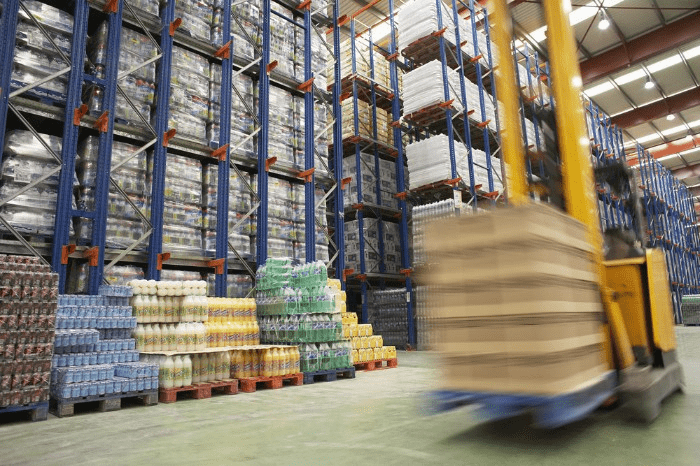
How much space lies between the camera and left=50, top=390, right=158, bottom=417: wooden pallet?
4.50 metres

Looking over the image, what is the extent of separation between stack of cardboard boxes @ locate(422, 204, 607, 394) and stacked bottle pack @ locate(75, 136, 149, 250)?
4971 millimetres

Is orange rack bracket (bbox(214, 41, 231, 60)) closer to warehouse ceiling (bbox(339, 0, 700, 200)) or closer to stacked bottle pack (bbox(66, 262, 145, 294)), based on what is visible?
stacked bottle pack (bbox(66, 262, 145, 294))

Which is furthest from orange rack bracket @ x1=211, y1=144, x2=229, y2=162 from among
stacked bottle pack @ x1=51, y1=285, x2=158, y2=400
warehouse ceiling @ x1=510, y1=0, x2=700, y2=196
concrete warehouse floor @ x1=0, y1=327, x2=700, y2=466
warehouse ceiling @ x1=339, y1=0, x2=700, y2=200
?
warehouse ceiling @ x1=510, y1=0, x2=700, y2=196

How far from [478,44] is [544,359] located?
42.9ft

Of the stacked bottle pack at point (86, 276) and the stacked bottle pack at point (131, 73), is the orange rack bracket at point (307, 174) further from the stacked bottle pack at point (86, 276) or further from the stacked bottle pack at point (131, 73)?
the stacked bottle pack at point (86, 276)

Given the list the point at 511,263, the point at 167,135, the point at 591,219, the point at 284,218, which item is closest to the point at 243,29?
the point at 167,135

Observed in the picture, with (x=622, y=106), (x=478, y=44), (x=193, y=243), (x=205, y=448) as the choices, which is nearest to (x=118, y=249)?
(x=193, y=243)

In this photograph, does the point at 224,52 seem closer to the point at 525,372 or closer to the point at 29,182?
the point at 29,182

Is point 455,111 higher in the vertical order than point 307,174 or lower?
higher

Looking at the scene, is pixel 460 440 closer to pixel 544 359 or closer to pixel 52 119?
pixel 544 359

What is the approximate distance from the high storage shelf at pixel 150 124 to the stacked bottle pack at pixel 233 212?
0.14m

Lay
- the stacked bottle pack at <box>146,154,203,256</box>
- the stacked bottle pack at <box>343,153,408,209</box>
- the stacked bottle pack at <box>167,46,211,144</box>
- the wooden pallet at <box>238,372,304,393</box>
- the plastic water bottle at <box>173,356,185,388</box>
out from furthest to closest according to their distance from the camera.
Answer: the stacked bottle pack at <box>343,153,408,209</box>, the stacked bottle pack at <box>167,46,211,144</box>, the stacked bottle pack at <box>146,154,203,256</box>, the wooden pallet at <box>238,372,304,393</box>, the plastic water bottle at <box>173,356,185,388</box>

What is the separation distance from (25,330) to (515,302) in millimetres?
4270

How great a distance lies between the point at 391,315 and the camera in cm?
1230
